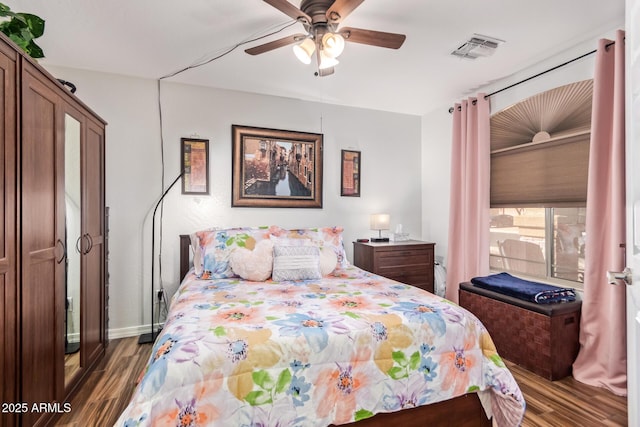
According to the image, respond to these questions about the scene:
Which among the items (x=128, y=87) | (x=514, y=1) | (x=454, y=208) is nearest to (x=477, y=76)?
(x=514, y=1)

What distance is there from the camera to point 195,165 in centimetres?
332

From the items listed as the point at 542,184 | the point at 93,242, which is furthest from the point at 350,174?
the point at 93,242

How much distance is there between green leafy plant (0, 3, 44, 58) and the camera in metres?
1.59

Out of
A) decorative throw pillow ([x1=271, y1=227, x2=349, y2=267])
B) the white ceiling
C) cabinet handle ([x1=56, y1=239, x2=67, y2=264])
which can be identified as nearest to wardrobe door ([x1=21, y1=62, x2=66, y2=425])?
cabinet handle ([x1=56, y1=239, x2=67, y2=264])

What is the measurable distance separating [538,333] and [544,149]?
63.6 inches

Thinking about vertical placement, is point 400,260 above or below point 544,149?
below

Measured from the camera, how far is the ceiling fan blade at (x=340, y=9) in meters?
1.63

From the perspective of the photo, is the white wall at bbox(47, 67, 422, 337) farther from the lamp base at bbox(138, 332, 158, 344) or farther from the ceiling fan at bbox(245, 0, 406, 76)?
the ceiling fan at bbox(245, 0, 406, 76)

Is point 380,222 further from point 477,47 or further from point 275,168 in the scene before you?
point 477,47

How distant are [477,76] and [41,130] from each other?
3.44 meters

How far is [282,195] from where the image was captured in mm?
3629

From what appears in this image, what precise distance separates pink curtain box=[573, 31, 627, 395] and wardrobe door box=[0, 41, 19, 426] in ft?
11.1

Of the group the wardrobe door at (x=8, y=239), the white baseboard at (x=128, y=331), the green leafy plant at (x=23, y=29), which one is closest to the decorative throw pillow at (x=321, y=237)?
the white baseboard at (x=128, y=331)

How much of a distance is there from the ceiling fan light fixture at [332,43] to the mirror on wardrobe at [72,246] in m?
1.65
